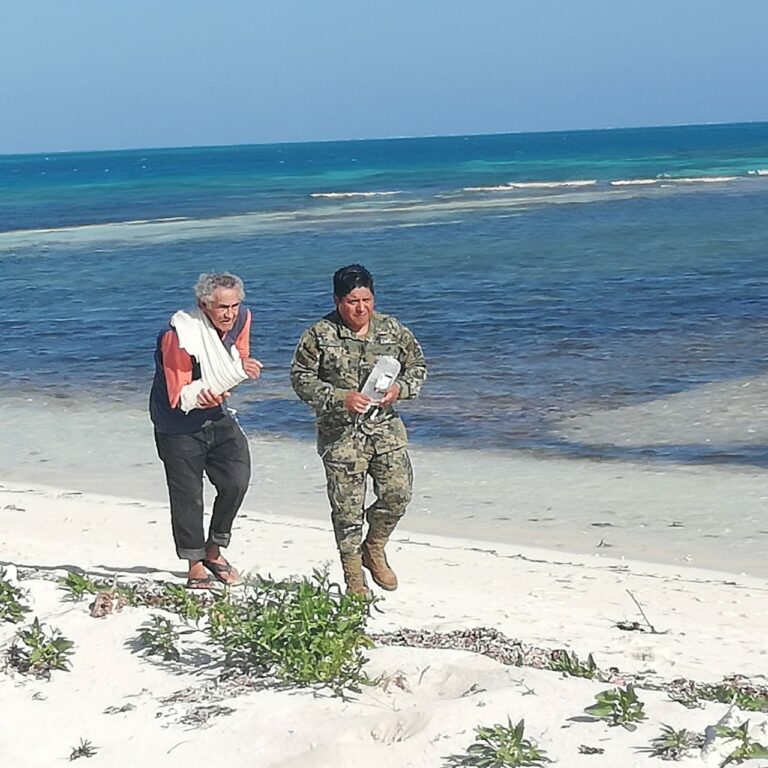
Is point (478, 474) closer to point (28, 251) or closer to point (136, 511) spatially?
point (136, 511)

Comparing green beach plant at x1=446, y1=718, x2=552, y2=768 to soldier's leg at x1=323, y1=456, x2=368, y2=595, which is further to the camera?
soldier's leg at x1=323, y1=456, x2=368, y2=595

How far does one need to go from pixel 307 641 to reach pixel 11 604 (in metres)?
1.42

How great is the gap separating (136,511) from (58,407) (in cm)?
527

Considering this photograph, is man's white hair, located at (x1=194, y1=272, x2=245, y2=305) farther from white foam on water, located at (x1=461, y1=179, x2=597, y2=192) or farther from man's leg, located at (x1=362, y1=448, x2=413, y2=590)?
white foam on water, located at (x1=461, y1=179, x2=597, y2=192)

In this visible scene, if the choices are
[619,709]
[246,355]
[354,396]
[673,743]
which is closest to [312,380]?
[354,396]

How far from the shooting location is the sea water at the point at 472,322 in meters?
11.1

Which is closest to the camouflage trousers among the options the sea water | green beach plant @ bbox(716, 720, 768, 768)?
green beach plant @ bbox(716, 720, 768, 768)

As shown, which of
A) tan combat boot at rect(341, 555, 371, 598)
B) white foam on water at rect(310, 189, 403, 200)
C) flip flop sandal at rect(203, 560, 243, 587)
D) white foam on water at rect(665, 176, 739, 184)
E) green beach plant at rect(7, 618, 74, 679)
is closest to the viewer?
green beach plant at rect(7, 618, 74, 679)

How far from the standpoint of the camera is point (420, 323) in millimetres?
18938

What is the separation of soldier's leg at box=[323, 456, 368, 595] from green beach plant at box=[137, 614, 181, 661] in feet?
3.23

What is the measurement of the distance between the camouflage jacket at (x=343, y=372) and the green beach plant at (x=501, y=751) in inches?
78.3

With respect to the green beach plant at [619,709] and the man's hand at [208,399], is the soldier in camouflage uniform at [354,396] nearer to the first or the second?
the man's hand at [208,399]

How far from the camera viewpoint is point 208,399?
6090 mm

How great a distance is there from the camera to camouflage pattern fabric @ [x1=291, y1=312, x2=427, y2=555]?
5.80 metres
